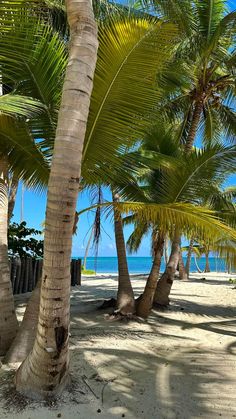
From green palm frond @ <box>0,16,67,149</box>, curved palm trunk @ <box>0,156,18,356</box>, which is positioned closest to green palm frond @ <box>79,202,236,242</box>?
curved palm trunk @ <box>0,156,18,356</box>

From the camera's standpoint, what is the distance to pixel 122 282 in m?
8.49

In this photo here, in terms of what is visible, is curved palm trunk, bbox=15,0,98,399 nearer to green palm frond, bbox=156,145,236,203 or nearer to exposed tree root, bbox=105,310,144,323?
green palm frond, bbox=156,145,236,203

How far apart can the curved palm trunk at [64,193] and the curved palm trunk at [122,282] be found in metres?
4.80

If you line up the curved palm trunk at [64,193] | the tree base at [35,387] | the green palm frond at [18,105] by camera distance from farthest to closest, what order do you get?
the green palm frond at [18,105] < the tree base at [35,387] < the curved palm trunk at [64,193]

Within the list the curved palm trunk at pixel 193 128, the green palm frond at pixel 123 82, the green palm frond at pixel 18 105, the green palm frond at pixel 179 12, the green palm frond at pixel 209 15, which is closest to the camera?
the green palm frond at pixel 18 105

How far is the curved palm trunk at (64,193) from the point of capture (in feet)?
10.2

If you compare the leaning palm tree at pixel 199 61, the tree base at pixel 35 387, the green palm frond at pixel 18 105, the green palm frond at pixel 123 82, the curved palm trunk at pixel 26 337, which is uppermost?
the leaning palm tree at pixel 199 61

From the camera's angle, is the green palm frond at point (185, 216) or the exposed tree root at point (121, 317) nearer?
the green palm frond at point (185, 216)

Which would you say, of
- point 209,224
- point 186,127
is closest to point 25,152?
point 209,224

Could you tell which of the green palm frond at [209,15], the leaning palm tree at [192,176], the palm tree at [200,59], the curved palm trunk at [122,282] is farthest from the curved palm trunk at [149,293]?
the green palm frond at [209,15]

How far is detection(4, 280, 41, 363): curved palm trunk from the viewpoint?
171 inches

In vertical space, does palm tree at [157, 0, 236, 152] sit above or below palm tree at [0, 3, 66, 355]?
above

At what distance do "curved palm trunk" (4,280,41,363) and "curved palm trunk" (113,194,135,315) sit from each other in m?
3.84

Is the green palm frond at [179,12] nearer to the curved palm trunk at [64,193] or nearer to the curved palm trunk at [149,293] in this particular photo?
the curved palm trunk at [64,193]
